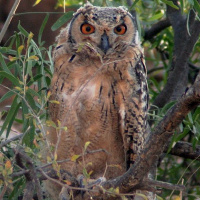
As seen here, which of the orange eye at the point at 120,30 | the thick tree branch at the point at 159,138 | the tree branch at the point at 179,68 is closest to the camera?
the thick tree branch at the point at 159,138

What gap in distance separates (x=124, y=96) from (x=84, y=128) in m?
0.27

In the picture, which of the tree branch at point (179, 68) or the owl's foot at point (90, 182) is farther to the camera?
the tree branch at point (179, 68)

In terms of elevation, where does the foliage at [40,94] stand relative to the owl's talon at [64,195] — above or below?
above

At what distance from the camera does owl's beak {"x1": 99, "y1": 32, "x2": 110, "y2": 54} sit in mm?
2850

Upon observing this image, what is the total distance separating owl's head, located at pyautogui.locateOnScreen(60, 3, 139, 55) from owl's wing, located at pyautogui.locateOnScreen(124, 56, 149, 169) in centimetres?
18

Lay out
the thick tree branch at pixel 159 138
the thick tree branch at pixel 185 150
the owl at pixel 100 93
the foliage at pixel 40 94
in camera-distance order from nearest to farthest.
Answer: the thick tree branch at pixel 159 138 → the foliage at pixel 40 94 → the owl at pixel 100 93 → the thick tree branch at pixel 185 150

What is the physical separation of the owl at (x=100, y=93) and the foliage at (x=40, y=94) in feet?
0.38

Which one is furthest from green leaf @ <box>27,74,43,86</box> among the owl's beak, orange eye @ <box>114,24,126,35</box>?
orange eye @ <box>114,24,126,35</box>

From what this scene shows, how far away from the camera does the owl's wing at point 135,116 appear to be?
2.87 meters

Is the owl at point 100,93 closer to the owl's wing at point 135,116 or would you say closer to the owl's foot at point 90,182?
the owl's wing at point 135,116

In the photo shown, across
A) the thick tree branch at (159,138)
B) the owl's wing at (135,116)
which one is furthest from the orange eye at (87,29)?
the thick tree branch at (159,138)

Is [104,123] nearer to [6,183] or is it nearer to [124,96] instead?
[124,96]

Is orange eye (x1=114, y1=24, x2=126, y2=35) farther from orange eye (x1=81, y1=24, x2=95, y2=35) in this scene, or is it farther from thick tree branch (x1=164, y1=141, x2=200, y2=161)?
thick tree branch (x1=164, y1=141, x2=200, y2=161)

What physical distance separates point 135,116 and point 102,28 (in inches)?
→ 19.8
